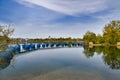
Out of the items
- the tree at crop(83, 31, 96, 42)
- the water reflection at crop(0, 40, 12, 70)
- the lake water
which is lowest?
the lake water

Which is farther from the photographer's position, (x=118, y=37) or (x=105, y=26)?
(x=105, y=26)

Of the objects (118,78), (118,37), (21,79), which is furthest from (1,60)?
(118,37)

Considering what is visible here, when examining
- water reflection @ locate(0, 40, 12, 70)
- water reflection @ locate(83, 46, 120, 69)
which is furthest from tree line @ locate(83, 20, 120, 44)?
water reflection @ locate(0, 40, 12, 70)

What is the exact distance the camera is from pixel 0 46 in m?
14.3

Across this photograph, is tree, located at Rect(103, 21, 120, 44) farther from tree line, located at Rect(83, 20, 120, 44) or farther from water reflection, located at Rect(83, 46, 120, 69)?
water reflection, located at Rect(83, 46, 120, 69)

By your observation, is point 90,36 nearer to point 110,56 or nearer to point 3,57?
point 110,56

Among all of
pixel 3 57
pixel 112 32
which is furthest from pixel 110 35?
pixel 3 57

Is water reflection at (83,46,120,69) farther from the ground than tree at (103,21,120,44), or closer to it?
closer to it

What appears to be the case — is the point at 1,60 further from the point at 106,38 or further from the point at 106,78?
the point at 106,38

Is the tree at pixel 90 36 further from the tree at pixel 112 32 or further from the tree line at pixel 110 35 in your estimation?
the tree at pixel 112 32

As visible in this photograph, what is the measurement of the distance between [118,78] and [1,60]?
1100cm

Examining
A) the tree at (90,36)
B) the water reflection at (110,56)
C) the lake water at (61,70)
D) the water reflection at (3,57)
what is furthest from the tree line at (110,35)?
the water reflection at (3,57)

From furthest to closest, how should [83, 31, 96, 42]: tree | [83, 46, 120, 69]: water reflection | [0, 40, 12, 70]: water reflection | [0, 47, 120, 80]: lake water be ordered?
[83, 31, 96, 42]: tree, [83, 46, 120, 69]: water reflection, [0, 40, 12, 70]: water reflection, [0, 47, 120, 80]: lake water

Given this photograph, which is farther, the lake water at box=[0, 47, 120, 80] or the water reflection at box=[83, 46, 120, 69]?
the water reflection at box=[83, 46, 120, 69]
